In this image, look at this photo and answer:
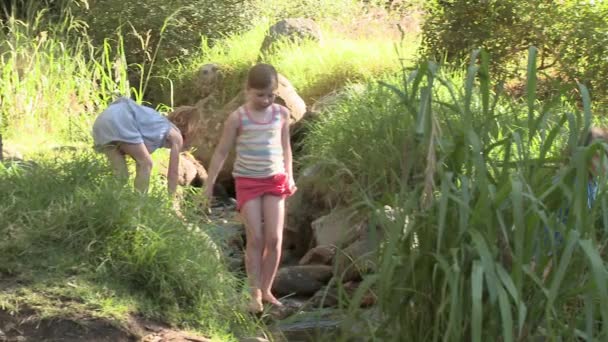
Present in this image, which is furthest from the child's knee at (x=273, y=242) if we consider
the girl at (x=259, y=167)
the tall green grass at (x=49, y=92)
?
the tall green grass at (x=49, y=92)

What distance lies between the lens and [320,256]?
738 centimetres

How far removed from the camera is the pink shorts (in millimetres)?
6094

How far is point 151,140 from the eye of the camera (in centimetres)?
666

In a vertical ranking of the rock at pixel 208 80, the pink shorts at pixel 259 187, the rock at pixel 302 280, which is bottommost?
the rock at pixel 302 280

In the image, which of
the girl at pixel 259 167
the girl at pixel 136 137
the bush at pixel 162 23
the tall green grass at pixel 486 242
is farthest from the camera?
the bush at pixel 162 23

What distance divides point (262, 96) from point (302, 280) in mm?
1398

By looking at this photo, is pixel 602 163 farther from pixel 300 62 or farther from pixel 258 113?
pixel 300 62

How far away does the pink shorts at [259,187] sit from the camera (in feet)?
20.0

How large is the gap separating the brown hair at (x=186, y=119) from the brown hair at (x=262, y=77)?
4.24 meters

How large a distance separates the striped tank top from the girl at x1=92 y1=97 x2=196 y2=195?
482 mm

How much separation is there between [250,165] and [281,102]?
3370mm

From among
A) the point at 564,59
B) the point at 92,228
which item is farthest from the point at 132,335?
the point at 564,59

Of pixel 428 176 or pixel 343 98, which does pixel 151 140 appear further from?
pixel 428 176

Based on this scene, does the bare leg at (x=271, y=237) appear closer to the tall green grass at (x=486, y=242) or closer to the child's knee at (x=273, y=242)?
the child's knee at (x=273, y=242)
